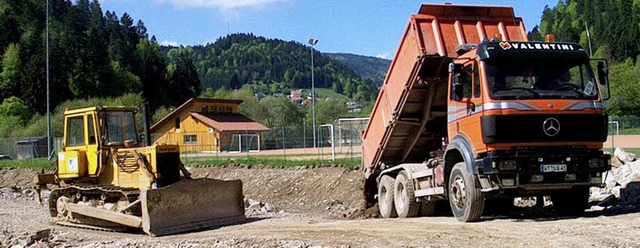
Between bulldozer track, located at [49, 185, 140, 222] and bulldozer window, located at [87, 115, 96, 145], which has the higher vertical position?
bulldozer window, located at [87, 115, 96, 145]

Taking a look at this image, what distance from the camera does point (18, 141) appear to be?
53.3 metres

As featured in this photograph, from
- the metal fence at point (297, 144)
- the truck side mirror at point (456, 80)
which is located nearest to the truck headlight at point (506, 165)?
the truck side mirror at point (456, 80)

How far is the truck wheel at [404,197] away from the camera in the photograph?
47.3ft

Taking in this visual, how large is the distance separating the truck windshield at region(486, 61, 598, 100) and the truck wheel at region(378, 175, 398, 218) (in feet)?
14.2

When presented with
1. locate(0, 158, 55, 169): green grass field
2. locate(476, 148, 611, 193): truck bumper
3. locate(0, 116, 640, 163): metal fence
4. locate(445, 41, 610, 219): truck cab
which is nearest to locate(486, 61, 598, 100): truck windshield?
locate(445, 41, 610, 219): truck cab

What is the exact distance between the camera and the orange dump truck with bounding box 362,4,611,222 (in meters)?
11.5

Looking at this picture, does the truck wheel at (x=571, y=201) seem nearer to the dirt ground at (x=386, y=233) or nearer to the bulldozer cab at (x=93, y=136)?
the dirt ground at (x=386, y=233)

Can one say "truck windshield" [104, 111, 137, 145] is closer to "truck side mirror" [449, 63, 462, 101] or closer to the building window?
"truck side mirror" [449, 63, 462, 101]

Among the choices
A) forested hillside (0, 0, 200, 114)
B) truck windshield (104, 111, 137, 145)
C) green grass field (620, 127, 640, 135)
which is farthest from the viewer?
forested hillside (0, 0, 200, 114)

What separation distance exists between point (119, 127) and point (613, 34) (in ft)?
331

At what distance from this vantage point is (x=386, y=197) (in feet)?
50.9

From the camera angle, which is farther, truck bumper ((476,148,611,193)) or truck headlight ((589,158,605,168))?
truck headlight ((589,158,605,168))

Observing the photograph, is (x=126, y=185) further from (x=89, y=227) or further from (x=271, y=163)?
(x=271, y=163)

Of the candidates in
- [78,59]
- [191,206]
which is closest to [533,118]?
[191,206]
